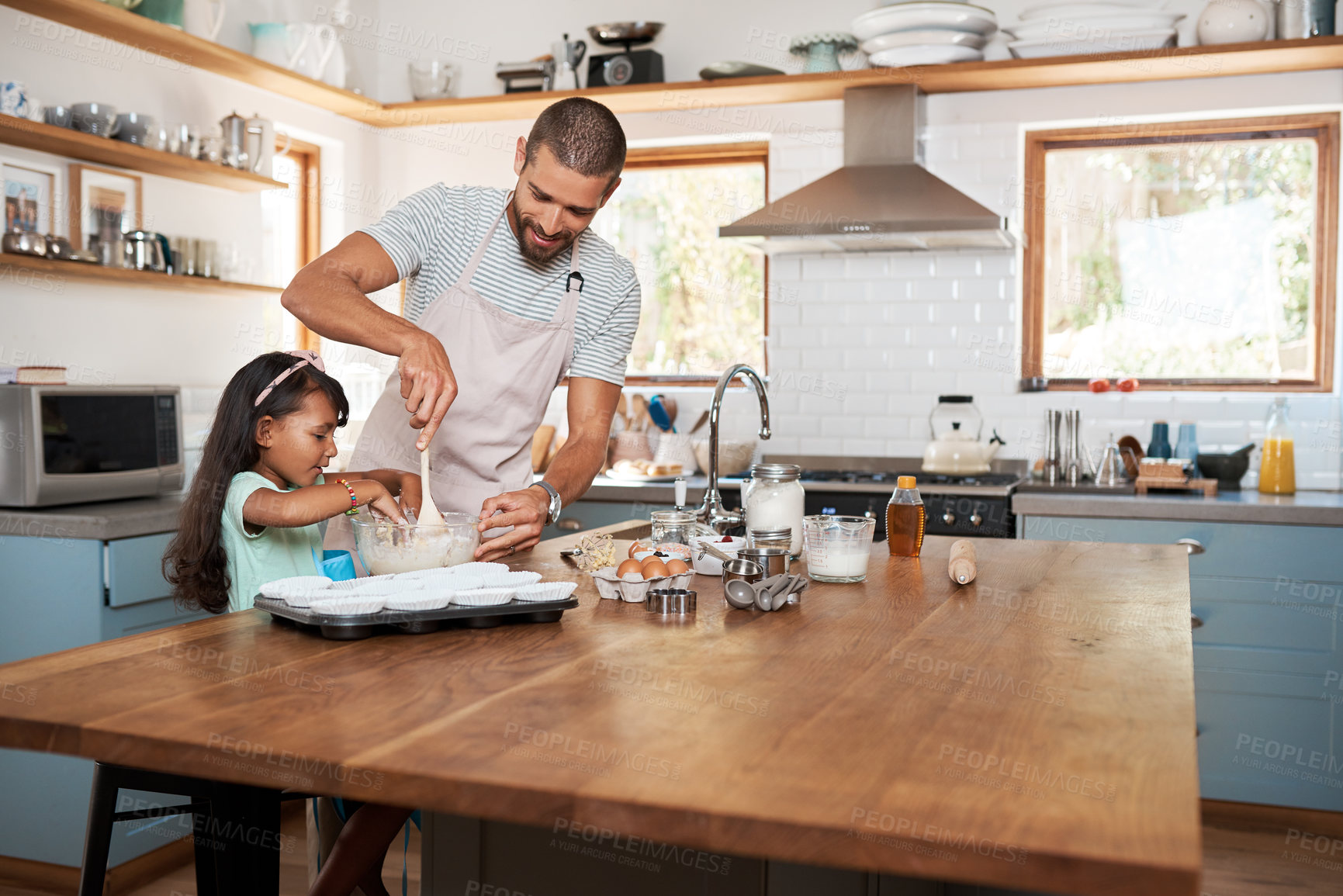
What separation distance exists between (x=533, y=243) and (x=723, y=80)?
224 cm

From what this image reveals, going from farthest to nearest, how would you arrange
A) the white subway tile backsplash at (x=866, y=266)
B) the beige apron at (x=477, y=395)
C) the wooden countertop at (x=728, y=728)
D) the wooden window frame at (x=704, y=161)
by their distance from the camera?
the wooden window frame at (x=704, y=161) < the white subway tile backsplash at (x=866, y=266) < the beige apron at (x=477, y=395) < the wooden countertop at (x=728, y=728)

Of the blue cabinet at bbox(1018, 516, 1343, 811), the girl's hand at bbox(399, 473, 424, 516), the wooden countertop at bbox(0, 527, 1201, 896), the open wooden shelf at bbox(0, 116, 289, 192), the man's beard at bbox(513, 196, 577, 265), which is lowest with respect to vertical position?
the blue cabinet at bbox(1018, 516, 1343, 811)

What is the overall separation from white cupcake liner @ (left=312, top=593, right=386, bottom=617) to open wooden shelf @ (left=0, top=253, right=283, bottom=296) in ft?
7.64

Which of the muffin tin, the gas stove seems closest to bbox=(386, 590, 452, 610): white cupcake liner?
the muffin tin

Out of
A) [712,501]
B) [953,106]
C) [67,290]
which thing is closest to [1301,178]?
[953,106]

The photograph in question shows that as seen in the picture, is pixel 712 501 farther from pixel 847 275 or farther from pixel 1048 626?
pixel 847 275

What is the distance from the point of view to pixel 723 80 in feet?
13.7

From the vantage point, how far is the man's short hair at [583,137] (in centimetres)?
206

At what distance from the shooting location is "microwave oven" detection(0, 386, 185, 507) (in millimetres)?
2826

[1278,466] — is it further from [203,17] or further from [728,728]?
[203,17]

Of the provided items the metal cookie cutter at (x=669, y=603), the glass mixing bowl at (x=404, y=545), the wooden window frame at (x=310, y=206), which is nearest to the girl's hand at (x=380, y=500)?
the glass mixing bowl at (x=404, y=545)

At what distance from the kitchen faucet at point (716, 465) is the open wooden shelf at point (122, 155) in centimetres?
215

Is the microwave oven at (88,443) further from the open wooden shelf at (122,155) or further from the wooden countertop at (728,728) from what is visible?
the wooden countertop at (728,728)

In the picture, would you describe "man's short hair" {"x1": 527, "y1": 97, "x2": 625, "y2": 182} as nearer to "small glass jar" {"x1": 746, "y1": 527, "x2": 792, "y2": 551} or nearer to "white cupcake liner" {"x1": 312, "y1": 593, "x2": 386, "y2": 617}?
"small glass jar" {"x1": 746, "y1": 527, "x2": 792, "y2": 551}
